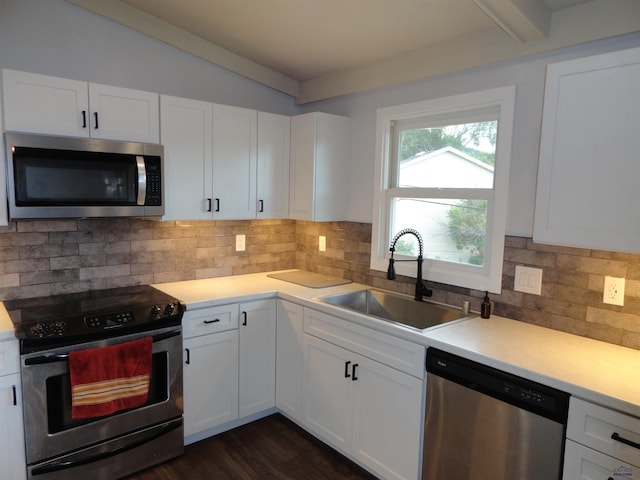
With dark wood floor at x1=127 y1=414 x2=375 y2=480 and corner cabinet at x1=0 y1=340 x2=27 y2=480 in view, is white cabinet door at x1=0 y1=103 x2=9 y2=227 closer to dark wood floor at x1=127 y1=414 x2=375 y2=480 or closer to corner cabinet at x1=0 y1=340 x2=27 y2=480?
corner cabinet at x1=0 y1=340 x2=27 y2=480

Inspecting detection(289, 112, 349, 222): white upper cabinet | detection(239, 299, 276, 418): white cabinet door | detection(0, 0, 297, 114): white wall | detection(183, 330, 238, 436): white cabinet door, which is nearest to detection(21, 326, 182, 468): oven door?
detection(183, 330, 238, 436): white cabinet door

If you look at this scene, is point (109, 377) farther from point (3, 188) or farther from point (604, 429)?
point (604, 429)

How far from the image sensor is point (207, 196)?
2.81m

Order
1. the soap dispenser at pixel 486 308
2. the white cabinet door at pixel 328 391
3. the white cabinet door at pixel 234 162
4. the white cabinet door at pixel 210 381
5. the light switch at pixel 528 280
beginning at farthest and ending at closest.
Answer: the white cabinet door at pixel 234 162
the white cabinet door at pixel 210 381
the white cabinet door at pixel 328 391
the soap dispenser at pixel 486 308
the light switch at pixel 528 280

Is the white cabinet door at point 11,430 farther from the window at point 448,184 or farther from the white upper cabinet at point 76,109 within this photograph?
the window at point 448,184

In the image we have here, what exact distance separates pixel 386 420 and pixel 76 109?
230cm

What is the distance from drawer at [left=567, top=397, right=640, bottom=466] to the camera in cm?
138

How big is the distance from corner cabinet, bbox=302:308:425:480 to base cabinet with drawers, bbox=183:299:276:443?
320 mm

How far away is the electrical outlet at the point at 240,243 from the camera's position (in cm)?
330

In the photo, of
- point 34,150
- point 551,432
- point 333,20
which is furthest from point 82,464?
point 333,20

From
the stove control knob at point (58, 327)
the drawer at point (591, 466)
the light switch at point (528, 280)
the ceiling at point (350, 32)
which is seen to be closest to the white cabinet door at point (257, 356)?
the stove control knob at point (58, 327)

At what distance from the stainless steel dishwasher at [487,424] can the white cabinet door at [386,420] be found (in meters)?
0.07

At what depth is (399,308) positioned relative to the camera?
2754 millimetres

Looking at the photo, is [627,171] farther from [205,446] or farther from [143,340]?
[205,446]
